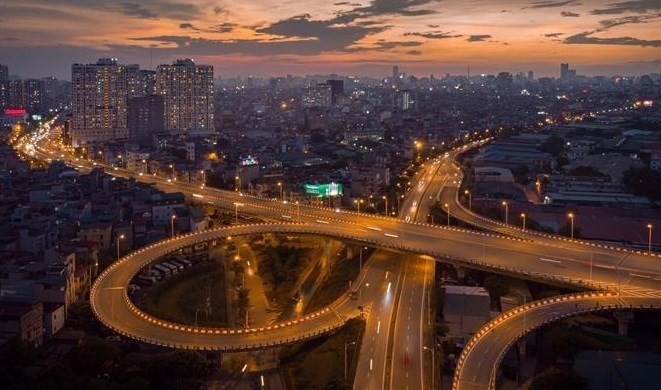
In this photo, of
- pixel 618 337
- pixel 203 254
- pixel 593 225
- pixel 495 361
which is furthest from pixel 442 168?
pixel 495 361

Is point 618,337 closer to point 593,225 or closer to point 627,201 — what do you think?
point 593,225

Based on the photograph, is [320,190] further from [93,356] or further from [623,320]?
[93,356]

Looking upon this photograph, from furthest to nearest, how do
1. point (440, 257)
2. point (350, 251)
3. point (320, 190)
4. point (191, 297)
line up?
point (320, 190)
point (350, 251)
point (191, 297)
point (440, 257)

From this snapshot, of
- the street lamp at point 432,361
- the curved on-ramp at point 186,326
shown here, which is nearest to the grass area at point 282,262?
the curved on-ramp at point 186,326

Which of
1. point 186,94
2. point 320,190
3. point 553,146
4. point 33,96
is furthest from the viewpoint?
point 33,96

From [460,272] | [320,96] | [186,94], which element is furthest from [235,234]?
[320,96]

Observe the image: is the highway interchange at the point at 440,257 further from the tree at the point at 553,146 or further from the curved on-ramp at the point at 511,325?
the tree at the point at 553,146

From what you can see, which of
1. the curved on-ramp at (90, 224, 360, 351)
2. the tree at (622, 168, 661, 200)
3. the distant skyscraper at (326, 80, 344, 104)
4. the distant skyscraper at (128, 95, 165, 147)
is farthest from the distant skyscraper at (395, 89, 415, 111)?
the curved on-ramp at (90, 224, 360, 351)
